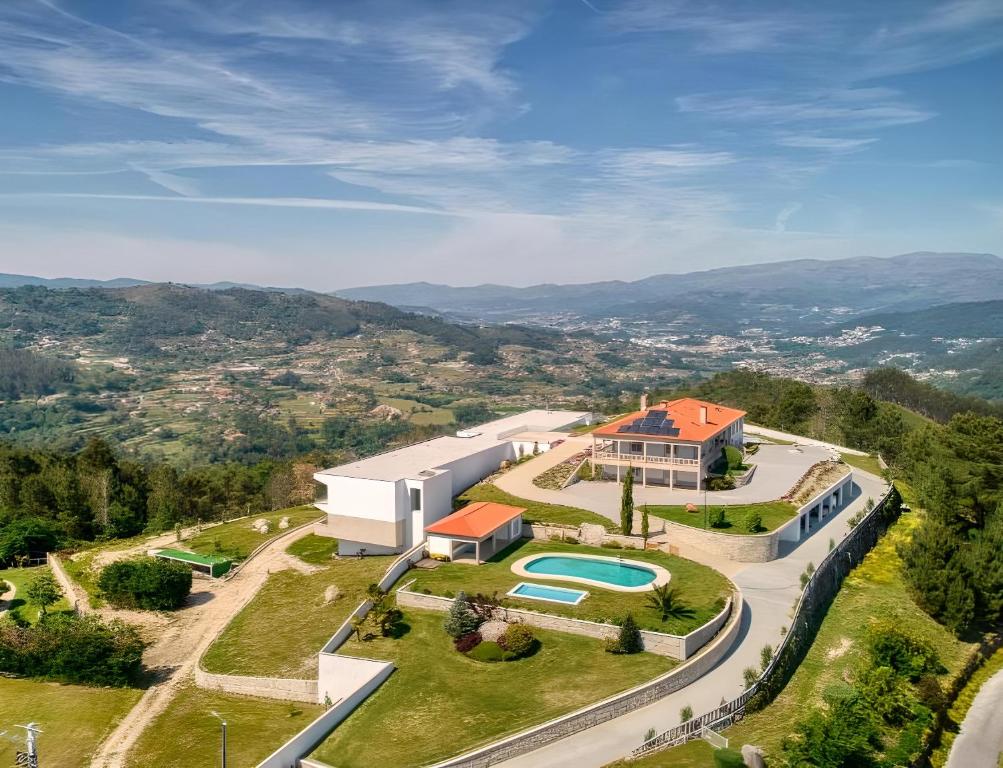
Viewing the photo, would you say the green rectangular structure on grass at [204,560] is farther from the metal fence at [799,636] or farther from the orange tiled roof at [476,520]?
the metal fence at [799,636]

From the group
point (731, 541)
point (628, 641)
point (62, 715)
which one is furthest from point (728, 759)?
point (62, 715)

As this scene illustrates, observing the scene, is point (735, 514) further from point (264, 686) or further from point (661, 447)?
point (264, 686)

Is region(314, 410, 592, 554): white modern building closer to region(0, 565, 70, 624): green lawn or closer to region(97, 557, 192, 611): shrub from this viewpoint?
region(97, 557, 192, 611): shrub

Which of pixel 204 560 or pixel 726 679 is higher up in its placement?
pixel 726 679

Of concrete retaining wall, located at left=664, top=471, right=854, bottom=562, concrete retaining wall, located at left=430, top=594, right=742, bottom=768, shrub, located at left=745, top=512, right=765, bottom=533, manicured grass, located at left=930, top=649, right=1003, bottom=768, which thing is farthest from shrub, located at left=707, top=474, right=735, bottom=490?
concrete retaining wall, located at left=430, top=594, right=742, bottom=768

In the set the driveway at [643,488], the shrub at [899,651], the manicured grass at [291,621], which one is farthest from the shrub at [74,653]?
the shrub at [899,651]
